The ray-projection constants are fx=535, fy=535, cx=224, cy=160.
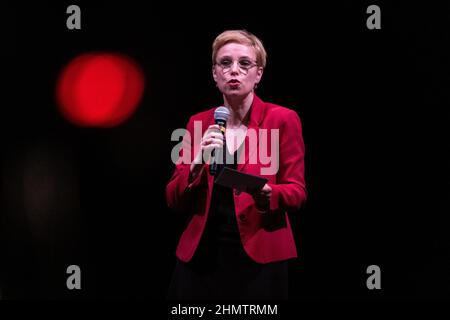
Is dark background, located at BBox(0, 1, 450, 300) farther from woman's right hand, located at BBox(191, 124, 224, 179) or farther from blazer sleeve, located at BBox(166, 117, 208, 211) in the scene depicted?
woman's right hand, located at BBox(191, 124, 224, 179)

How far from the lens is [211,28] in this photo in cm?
277

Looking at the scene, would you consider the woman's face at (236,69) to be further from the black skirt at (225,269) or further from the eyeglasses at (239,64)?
the black skirt at (225,269)

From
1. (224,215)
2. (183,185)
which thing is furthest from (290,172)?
(183,185)

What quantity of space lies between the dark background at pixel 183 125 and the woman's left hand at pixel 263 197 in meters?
0.88

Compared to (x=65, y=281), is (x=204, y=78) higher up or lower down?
higher up

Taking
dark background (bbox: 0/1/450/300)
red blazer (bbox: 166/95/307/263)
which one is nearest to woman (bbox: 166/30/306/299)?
red blazer (bbox: 166/95/307/263)

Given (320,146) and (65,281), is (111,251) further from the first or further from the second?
(320,146)

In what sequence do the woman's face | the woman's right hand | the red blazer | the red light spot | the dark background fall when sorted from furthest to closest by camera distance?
the red light spot
the dark background
the woman's face
the red blazer
the woman's right hand

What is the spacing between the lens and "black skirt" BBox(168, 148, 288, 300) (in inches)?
77.6

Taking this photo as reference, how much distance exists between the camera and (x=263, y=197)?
1903 mm

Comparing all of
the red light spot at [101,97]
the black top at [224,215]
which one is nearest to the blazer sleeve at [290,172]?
the black top at [224,215]

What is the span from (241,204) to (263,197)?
99mm
